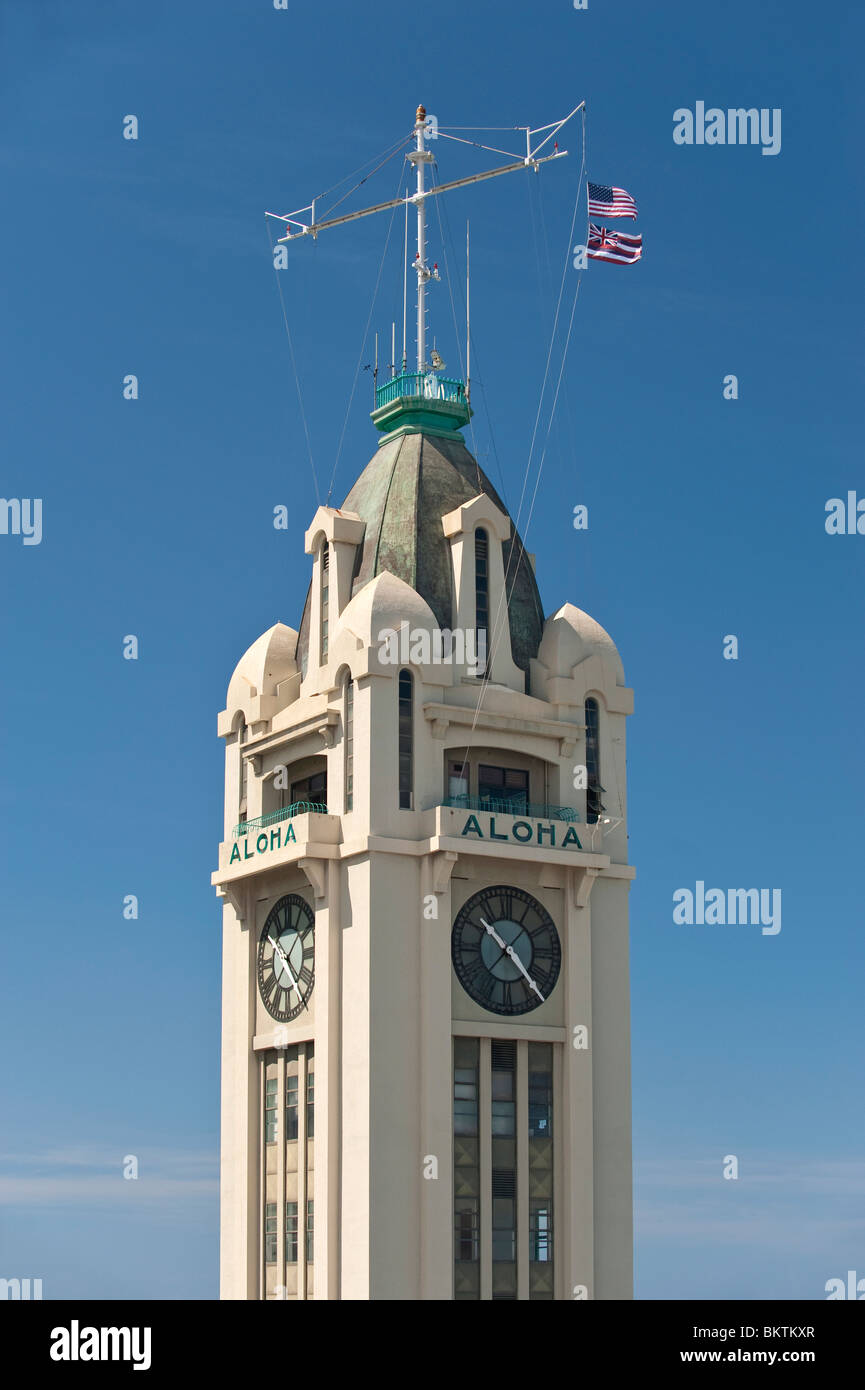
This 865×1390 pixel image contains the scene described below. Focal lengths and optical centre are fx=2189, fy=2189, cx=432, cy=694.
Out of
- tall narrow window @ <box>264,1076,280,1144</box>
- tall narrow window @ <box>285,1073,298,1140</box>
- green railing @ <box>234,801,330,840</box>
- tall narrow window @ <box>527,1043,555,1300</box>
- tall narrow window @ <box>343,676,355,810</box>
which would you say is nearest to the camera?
tall narrow window @ <box>527,1043,555,1300</box>

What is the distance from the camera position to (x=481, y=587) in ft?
266

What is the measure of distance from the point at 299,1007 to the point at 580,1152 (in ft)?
36.3

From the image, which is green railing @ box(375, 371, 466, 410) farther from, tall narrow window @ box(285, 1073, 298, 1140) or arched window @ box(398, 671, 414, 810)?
tall narrow window @ box(285, 1073, 298, 1140)

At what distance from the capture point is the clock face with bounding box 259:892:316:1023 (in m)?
77.5

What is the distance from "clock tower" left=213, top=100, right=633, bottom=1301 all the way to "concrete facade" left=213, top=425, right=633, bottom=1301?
0.32ft

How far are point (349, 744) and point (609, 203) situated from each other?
20.9m

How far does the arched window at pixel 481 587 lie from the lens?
262 ft

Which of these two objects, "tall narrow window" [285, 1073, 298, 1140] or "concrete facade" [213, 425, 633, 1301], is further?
"tall narrow window" [285, 1073, 298, 1140]

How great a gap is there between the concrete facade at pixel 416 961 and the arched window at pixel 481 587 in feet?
0.92

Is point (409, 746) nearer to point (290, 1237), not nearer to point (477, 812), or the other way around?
point (477, 812)

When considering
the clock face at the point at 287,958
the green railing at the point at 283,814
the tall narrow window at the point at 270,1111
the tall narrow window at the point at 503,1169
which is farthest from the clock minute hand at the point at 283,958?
the tall narrow window at the point at 503,1169

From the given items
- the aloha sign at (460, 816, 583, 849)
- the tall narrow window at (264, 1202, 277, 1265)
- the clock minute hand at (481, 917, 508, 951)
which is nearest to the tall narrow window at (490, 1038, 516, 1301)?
the clock minute hand at (481, 917, 508, 951)

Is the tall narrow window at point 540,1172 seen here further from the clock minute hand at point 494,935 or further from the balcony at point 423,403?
the balcony at point 423,403
